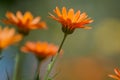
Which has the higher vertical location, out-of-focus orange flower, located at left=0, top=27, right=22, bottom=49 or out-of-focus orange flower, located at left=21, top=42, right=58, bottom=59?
out-of-focus orange flower, located at left=0, top=27, right=22, bottom=49

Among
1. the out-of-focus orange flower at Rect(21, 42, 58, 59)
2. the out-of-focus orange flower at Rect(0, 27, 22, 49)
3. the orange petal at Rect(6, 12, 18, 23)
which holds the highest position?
the out-of-focus orange flower at Rect(0, 27, 22, 49)

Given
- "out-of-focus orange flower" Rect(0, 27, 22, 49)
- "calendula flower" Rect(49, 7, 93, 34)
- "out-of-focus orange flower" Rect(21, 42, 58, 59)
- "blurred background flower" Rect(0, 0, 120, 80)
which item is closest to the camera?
"out-of-focus orange flower" Rect(0, 27, 22, 49)

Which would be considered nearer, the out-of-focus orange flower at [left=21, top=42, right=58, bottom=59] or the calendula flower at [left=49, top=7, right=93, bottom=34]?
the calendula flower at [left=49, top=7, right=93, bottom=34]

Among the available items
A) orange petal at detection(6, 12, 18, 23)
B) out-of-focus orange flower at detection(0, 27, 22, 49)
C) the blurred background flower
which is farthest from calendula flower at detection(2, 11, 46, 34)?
the blurred background flower

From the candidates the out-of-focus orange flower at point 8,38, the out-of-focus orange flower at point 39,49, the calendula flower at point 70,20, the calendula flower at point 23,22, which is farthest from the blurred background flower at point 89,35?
the out-of-focus orange flower at point 8,38

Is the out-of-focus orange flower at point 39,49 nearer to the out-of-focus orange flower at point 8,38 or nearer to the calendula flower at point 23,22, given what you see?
the calendula flower at point 23,22

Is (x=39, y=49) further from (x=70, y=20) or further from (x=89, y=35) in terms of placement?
(x=89, y=35)

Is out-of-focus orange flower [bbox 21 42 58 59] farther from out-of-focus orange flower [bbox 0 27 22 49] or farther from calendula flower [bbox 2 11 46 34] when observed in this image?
out-of-focus orange flower [bbox 0 27 22 49]

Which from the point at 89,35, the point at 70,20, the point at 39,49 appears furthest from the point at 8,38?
the point at 89,35
